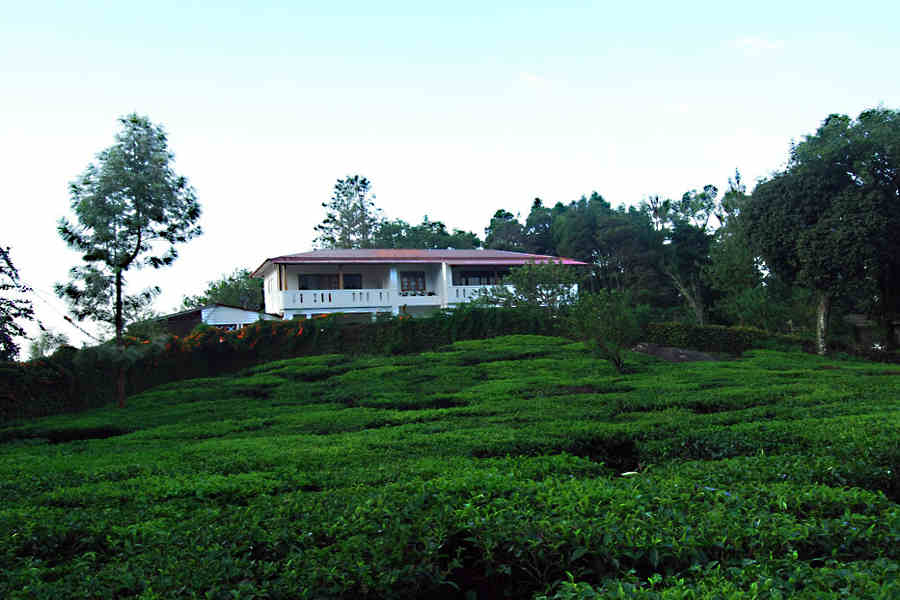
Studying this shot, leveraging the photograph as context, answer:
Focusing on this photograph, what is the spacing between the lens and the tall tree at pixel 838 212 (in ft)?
62.6

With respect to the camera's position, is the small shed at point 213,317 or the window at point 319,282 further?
the window at point 319,282

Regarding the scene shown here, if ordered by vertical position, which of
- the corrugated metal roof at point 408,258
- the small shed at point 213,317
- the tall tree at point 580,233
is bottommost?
the small shed at point 213,317

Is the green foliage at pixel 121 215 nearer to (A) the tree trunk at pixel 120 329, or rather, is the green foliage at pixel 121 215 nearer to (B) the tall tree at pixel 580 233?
(A) the tree trunk at pixel 120 329

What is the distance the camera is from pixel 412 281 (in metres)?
30.4

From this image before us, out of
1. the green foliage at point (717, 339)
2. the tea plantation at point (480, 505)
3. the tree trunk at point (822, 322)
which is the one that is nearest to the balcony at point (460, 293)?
the green foliage at point (717, 339)

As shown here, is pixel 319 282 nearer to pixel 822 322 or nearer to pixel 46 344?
pixel 46 344

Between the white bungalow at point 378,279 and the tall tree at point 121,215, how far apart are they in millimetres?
13154

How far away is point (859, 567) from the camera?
288cm

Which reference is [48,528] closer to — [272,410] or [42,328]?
[272,410]

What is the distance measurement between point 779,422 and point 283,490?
5.14m

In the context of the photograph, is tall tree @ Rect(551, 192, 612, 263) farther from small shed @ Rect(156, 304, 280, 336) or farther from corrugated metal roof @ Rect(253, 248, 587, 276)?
small shed @ Rect(156, 304, 280, 336)

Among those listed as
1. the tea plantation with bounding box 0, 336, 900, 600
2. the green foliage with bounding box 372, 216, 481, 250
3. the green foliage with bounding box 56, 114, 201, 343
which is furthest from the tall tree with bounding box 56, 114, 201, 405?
the green foliage with bounding box 372, 216, 481, 250

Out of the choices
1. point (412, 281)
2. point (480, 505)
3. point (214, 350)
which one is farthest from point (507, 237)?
point (480, 505)

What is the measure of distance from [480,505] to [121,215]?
1095cm
